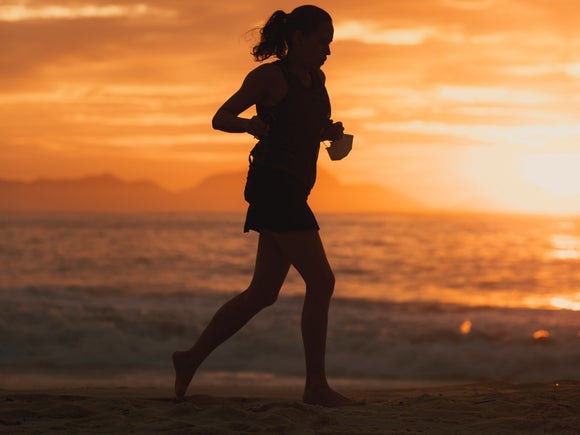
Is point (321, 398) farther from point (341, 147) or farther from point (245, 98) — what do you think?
point (245, 98)

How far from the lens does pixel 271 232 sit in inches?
170

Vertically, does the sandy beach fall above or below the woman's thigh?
below

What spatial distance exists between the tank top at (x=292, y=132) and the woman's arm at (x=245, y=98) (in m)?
0.08

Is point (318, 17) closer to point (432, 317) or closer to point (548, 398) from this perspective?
point (548, 398)

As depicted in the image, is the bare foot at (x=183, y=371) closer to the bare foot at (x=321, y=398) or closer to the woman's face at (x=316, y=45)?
the bare foot at (x=321, y=398)

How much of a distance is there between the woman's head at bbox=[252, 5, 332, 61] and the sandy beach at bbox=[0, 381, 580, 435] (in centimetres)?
180

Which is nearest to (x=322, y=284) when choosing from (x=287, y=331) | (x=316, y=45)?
(x=316, y=45)

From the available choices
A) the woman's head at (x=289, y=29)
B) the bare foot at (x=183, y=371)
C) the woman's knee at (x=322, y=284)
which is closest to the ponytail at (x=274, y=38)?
the woman's head at (x=289, y=29)

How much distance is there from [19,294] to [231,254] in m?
13.2

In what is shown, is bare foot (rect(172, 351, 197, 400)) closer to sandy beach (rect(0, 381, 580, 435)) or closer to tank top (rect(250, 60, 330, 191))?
sandy beach (rect(0, 381, 580, 435))

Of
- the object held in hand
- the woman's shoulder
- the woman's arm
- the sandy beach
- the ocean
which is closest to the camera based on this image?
the sandy beach

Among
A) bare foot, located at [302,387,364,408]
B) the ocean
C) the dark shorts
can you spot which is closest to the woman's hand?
the dark shorts

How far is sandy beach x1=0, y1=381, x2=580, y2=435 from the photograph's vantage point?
3.89 m

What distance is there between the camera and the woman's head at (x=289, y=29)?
4242 mm
